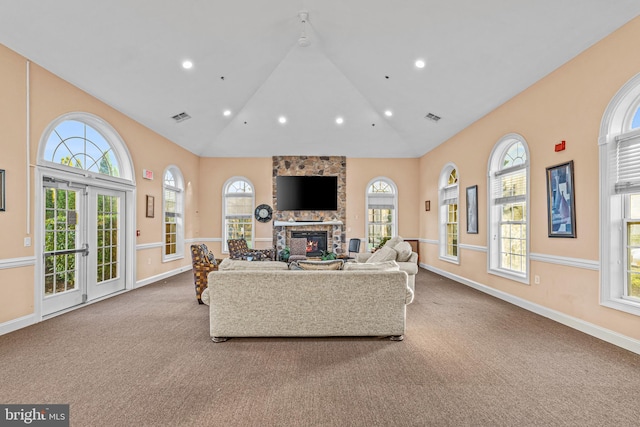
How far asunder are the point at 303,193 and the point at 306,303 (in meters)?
6.40

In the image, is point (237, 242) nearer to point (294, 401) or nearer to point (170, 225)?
point (170, 225)

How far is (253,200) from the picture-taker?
387 inches

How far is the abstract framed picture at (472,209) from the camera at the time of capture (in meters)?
6.44

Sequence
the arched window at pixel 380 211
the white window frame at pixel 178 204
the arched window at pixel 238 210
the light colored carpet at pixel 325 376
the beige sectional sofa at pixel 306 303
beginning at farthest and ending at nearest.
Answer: the arched window at pixel 380 211 < the arched window at pixel 238 210 < the white window frame at pixel 178 204 < the beige sectional sofa at pixel 306 303 < the light colored carpet at pixel 325 376

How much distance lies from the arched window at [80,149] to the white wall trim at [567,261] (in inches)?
262

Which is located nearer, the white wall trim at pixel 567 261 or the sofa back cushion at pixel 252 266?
the sofa back cushion at pixel 252 266

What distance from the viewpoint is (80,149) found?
506 centimetres

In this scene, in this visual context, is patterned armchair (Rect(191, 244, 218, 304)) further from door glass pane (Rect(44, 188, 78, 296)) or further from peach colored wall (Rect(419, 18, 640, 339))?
peach colored wall (Rect(419, 18, 640, 339))

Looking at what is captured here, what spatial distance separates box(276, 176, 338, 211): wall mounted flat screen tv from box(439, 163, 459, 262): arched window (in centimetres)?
300

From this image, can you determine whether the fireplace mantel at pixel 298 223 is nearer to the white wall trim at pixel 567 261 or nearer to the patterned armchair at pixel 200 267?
the patterned armchair at pixel 200 267

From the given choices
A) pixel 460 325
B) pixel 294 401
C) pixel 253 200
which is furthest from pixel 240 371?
pixel 253 200

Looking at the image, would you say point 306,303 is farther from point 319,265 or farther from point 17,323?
point 17,323

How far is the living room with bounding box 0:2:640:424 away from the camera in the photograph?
365cm

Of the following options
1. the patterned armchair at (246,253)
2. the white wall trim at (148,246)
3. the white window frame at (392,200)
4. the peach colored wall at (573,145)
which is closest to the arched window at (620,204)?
the peach colored wall at (573,145)
